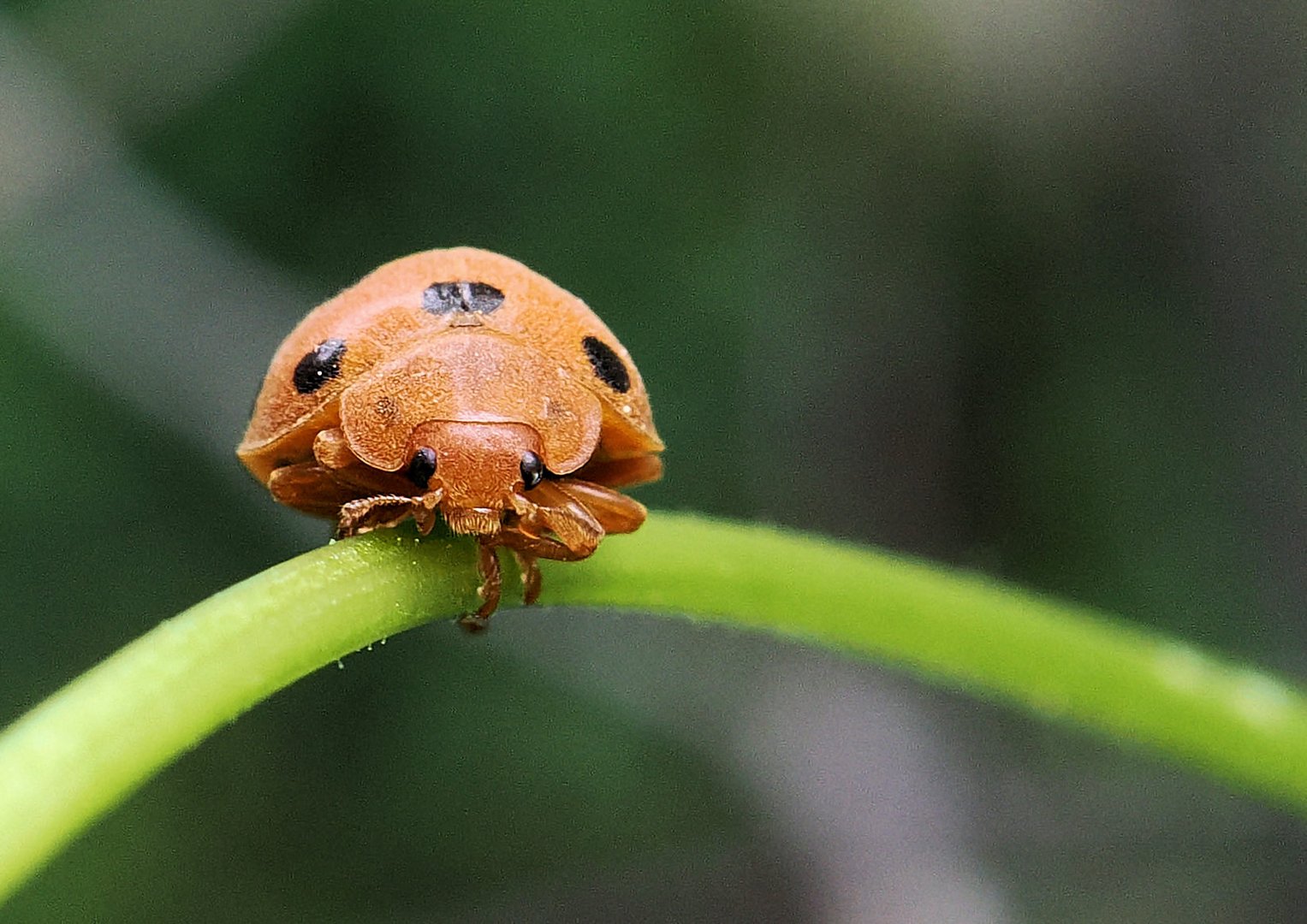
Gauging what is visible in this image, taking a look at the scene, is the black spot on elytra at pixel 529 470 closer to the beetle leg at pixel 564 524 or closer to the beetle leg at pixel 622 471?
the beetle leg at pixel 564 524

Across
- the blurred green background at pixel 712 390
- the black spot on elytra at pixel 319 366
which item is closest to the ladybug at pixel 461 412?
the black spot on elytra at pixel 319 366

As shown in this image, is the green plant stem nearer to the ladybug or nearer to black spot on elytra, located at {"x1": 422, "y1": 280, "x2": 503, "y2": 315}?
the ladybug

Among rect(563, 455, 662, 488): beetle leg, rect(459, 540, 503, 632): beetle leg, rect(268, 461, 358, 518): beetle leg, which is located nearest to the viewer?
rect(459, 540, 503, 632): beetle leg

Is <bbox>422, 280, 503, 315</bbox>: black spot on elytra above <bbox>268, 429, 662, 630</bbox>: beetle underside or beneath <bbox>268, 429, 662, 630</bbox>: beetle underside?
above

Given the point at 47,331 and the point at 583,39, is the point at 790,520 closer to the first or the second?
the point at 583,39

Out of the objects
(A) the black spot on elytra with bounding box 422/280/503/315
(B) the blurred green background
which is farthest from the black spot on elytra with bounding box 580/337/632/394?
(B) the blurred green background

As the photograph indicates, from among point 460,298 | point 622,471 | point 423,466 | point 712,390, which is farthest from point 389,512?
point 712,390

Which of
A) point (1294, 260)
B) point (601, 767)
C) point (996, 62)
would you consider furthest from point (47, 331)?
point (1294, 260)
